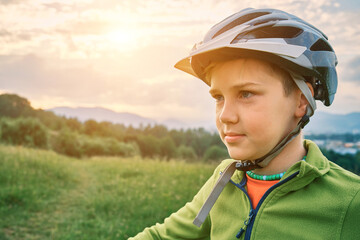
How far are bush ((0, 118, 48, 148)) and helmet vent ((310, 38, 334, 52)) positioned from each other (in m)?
24.6

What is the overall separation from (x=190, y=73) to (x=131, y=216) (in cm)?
411

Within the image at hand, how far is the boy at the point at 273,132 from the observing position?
1.72 metres

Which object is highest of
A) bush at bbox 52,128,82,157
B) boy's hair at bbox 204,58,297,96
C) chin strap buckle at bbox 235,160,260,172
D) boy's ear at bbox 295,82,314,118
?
boy's hair at bbox 204,58,297,96

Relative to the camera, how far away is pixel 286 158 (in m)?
1.94

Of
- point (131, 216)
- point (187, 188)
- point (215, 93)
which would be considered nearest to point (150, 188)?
point (187, 188)

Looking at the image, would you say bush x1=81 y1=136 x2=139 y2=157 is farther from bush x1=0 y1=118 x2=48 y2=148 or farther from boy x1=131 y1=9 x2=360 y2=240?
boy x1=131 y1=9 x2=360 y2=240

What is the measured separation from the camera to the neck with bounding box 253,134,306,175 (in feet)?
6.33

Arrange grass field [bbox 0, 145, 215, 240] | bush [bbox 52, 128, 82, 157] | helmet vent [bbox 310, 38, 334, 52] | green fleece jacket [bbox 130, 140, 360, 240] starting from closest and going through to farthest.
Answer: green fleece jacket [bbox 130, 140, 360, 240]
helmet vent [bbox 310, 38, 334, 52]
grass field [bbox 0, 145, 215, 240]
bush [bbox 52, 128, 82, 157]

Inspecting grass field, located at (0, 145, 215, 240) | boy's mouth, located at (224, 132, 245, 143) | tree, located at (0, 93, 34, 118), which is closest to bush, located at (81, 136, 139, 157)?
tree, located at (0, 93, 34, 118)

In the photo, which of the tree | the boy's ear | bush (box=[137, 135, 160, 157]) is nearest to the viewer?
the boy's ear

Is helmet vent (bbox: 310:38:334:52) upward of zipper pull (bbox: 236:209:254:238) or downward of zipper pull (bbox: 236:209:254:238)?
upward

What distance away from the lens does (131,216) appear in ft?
19.5

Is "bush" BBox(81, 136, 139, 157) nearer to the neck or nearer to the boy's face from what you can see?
the neck

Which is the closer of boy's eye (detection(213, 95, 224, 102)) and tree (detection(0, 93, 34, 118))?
boy's eye (detection(213, 95, 224, 102))
